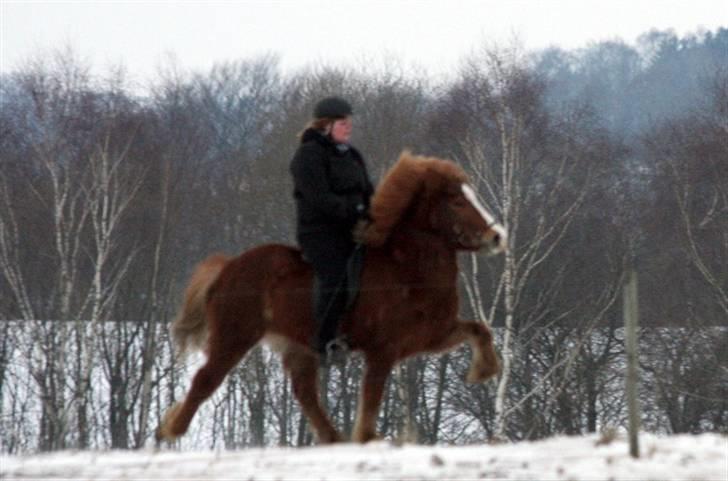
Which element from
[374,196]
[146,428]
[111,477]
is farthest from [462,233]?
[146,428]

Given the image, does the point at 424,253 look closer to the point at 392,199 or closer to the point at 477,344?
the point at 392,199

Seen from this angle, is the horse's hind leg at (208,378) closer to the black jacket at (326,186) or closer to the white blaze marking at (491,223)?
the black jacket at (326,186)

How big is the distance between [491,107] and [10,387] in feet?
51.6

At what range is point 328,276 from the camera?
9695 mm

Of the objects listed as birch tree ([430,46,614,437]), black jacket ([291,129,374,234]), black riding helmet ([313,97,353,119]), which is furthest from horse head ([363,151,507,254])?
birch tree ([430,46,614,437])

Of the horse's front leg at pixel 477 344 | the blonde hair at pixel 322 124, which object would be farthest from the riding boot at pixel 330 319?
the blonde hair at pixel 322 124

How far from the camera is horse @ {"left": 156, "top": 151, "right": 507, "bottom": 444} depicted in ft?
31.8

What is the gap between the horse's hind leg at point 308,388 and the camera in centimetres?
1023

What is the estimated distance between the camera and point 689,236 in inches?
1635

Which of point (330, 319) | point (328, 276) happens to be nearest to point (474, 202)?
point (328, 276)

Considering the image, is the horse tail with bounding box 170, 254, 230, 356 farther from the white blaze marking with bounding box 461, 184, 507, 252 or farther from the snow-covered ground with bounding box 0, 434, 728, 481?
the white blaze marking with bounding box 461, 184, 507, 252

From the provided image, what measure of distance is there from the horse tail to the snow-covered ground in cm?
163

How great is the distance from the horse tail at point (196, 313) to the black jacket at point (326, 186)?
0.83 metres

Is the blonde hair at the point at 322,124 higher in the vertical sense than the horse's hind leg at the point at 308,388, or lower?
higher
